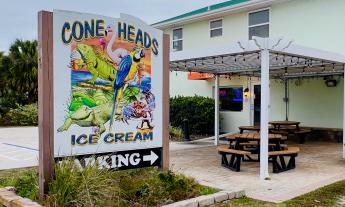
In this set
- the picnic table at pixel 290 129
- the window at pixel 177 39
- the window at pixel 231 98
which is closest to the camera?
the picnic table at pixel 290 129

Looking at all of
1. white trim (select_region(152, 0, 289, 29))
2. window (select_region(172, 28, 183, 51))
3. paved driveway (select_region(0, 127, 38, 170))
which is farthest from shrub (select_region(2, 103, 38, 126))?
window (select_region(172, 28, 183, 51))

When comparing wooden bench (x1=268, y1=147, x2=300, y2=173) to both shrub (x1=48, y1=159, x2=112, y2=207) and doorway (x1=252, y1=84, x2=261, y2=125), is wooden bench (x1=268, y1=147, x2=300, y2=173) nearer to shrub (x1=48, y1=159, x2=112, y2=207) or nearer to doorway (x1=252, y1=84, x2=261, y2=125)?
shrub (x1=48, y1=159, x2=112, y2=207)

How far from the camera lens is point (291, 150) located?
8.84 meters

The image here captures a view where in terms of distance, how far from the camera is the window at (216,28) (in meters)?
17.7

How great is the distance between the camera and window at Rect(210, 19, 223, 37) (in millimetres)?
17734

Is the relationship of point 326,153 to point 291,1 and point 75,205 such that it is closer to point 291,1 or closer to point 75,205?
point 291,1

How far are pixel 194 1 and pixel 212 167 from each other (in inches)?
816

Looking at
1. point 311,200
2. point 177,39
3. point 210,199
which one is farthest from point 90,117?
point 177,39

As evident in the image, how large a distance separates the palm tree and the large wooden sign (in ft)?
66.5

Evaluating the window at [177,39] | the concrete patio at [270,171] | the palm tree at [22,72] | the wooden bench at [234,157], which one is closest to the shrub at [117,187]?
the concrete patio at [270,171]

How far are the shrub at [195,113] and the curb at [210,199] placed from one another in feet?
35.3

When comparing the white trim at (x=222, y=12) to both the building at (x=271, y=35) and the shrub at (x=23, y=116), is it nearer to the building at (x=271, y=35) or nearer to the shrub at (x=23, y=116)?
the building at (x=271, y=35)

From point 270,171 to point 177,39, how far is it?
40.3 feet

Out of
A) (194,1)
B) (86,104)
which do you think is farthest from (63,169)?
(194,1)
